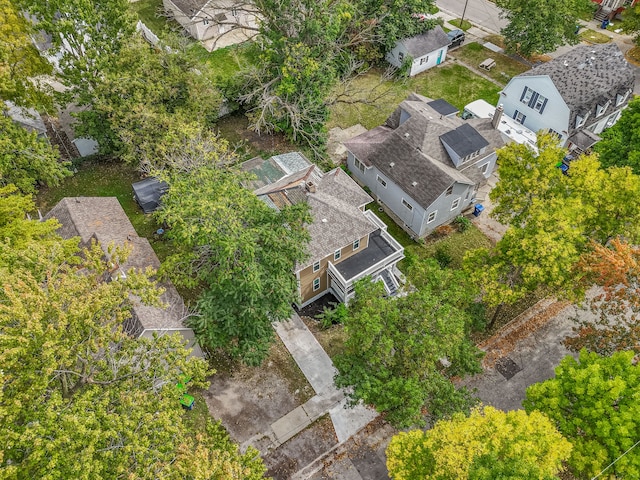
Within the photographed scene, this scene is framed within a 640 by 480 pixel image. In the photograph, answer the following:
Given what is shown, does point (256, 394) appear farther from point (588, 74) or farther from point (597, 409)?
point (588, 74)

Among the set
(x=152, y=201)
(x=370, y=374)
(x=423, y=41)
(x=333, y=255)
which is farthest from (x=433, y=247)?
(x=423, y=41)

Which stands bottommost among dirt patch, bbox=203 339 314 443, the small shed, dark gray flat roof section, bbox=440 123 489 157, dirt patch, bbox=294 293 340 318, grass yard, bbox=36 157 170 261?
dirt patch, bbox=203 339 314 443

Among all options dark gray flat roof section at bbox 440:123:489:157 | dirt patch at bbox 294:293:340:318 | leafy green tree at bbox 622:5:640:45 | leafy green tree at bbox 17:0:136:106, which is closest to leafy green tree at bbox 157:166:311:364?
dirt patch at bbox 294:293:340:318

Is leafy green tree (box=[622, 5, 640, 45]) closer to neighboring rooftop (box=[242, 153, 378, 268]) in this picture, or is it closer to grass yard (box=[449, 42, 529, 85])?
grass yard (box=[449, 42, 529, 85])

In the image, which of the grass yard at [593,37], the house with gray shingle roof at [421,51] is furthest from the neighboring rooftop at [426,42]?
the grass yard at [593,37]

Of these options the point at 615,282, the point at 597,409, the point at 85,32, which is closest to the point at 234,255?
the point at 597,409

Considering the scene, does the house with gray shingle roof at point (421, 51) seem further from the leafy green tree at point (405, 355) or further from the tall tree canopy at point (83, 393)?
the tall tree canopy at point (83, 393)
